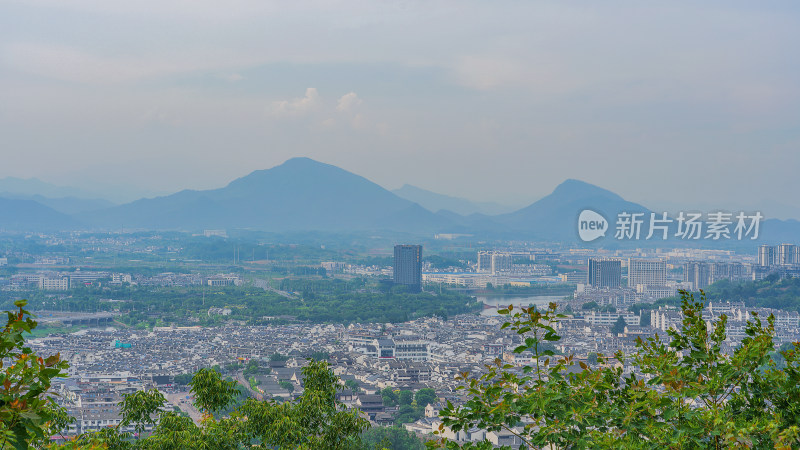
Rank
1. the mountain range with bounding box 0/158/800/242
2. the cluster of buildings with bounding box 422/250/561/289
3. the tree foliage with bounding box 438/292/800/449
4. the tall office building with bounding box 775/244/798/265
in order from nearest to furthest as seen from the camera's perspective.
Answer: the tree foliage with bounding box 438/292/800/449
the tall office building with bounding box 775/244/798/265
the cluster of buildings with bounding box 422/250/561/289
the mountain range with bounding box 0/158/800/242

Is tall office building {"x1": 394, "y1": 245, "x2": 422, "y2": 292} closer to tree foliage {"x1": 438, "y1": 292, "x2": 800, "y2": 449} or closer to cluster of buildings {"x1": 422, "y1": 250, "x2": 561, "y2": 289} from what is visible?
cluster of buildings {"x1": 422, "y1": 250, "x2": 561, "y2": 289}

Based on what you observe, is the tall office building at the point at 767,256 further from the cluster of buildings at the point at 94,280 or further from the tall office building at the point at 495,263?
the cluster of buildings at the point at 94,280

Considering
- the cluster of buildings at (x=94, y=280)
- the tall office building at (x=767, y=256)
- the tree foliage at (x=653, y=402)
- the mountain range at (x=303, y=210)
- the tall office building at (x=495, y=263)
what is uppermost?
the mountain range at (x=303, y=210)

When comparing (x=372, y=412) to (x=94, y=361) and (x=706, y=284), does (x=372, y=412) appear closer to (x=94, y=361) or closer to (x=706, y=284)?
(x=94, y=361)

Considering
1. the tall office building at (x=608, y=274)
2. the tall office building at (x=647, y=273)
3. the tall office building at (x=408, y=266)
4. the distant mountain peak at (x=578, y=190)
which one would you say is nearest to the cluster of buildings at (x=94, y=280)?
the tall office building at (x=408, y=266)

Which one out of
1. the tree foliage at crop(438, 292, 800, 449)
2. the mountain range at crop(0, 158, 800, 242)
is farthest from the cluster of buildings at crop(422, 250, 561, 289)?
the tree foliage at crop(438, 292, 800, 449)

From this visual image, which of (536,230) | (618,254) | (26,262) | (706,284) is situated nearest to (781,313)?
(706,284)
